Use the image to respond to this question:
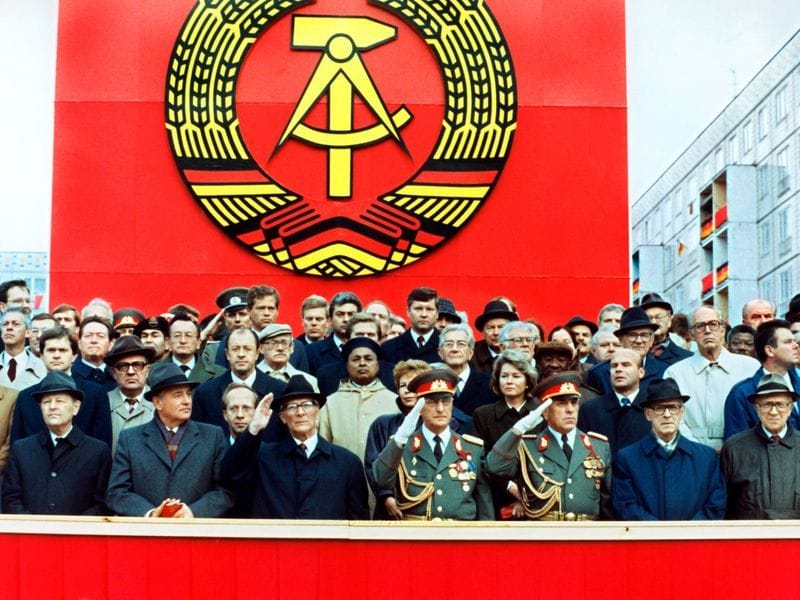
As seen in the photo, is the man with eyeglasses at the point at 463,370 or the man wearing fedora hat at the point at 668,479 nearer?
the man wearing fedora hat at the point at 668,479

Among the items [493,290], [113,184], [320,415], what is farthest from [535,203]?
[320,415]

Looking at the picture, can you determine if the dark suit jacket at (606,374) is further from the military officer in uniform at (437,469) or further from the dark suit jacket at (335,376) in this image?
the military officer in uniform at (437,469)

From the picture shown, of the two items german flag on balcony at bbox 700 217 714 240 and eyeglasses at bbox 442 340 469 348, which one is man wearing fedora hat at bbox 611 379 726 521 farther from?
german flag on balcony at bbox 700 217 714 240

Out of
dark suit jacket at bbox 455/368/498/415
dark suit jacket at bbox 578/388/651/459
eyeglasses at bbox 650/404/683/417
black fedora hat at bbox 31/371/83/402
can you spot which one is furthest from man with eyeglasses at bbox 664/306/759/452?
black fedora hat at bbox 31/371/83/402

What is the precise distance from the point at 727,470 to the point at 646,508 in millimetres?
714

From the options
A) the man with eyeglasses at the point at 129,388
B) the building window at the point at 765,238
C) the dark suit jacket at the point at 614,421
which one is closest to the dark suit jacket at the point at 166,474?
the man with eyeglasses at the point at 129,388

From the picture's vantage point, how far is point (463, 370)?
437 inches

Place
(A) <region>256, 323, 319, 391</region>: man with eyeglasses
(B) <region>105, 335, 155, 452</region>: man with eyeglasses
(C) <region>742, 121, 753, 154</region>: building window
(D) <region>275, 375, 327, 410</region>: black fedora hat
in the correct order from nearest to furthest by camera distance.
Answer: (D) <region>275, 375, 327, 410</region>: black fedora hat < (B) <region>105, 335, 155, 452</region>: man with eyeglasses < (A) <region>256, 323, 319, 391</region>: man with eyeglasses < (C) <region>742, 121, 753, 154</region>: building window

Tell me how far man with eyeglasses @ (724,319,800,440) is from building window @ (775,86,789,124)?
178 feet

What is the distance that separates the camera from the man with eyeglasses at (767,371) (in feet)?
33.8

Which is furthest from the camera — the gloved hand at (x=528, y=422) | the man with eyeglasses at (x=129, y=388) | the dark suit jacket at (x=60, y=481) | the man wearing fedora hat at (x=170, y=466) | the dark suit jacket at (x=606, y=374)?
the dark suit jacket at (x=606, y=374)

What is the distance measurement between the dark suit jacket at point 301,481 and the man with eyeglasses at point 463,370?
1.59 m

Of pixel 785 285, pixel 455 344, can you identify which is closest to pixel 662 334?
pixel 455 344

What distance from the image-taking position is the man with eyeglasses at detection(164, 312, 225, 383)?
11625 millimetres
